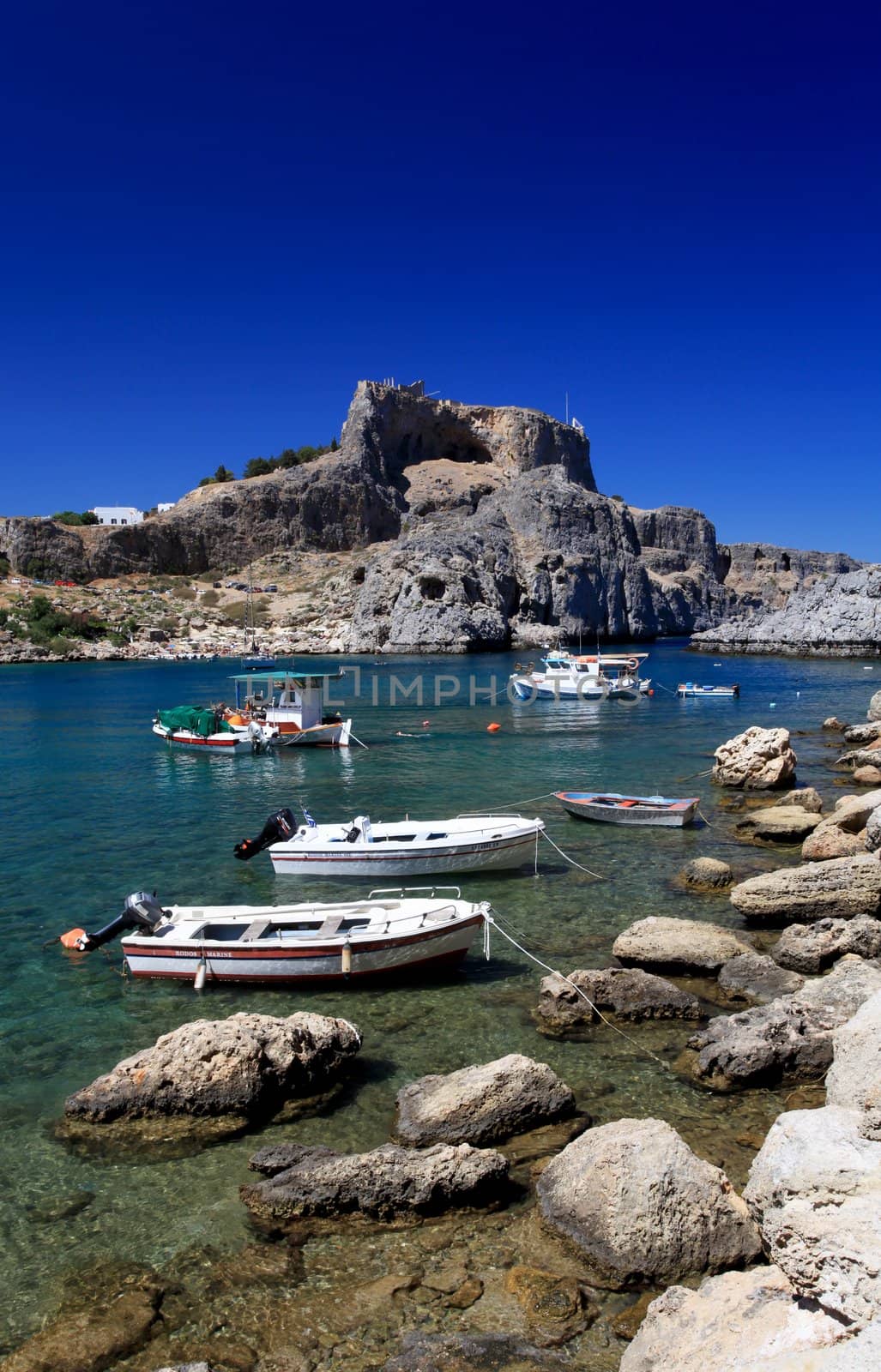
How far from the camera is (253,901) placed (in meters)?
18.4

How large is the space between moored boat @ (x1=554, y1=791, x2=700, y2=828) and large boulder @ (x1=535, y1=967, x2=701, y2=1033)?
37.7 ft

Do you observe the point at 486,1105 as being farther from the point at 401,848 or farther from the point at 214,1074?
the point at 401,848

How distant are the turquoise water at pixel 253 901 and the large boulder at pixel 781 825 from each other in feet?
2.51

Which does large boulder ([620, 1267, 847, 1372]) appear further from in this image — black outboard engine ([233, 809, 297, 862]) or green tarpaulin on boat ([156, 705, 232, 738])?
green tarpaulin on boat ([156, 705, 232, 738])

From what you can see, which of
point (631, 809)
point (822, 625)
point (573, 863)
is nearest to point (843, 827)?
point (631, 809)

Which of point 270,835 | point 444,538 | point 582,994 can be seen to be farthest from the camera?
point 444,538

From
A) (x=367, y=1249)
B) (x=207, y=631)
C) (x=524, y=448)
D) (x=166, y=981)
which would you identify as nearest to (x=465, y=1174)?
(x=367, y=1249)

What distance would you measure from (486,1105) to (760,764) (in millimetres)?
22616

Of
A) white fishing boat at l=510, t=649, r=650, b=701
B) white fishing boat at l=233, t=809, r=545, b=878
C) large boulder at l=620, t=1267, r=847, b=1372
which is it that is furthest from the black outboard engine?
white fishing boat at l=510, t=649, r=650, b=701

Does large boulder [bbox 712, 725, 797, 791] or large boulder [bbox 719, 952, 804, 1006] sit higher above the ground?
large boulder [bbox 712, 725, 797, 791]

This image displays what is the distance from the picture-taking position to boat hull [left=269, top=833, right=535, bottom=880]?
1944 cm

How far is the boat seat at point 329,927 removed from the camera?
1427 centimetres

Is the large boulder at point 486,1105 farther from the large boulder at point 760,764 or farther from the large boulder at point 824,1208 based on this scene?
the large boulder at point 760,764

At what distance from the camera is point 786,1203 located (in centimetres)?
564
